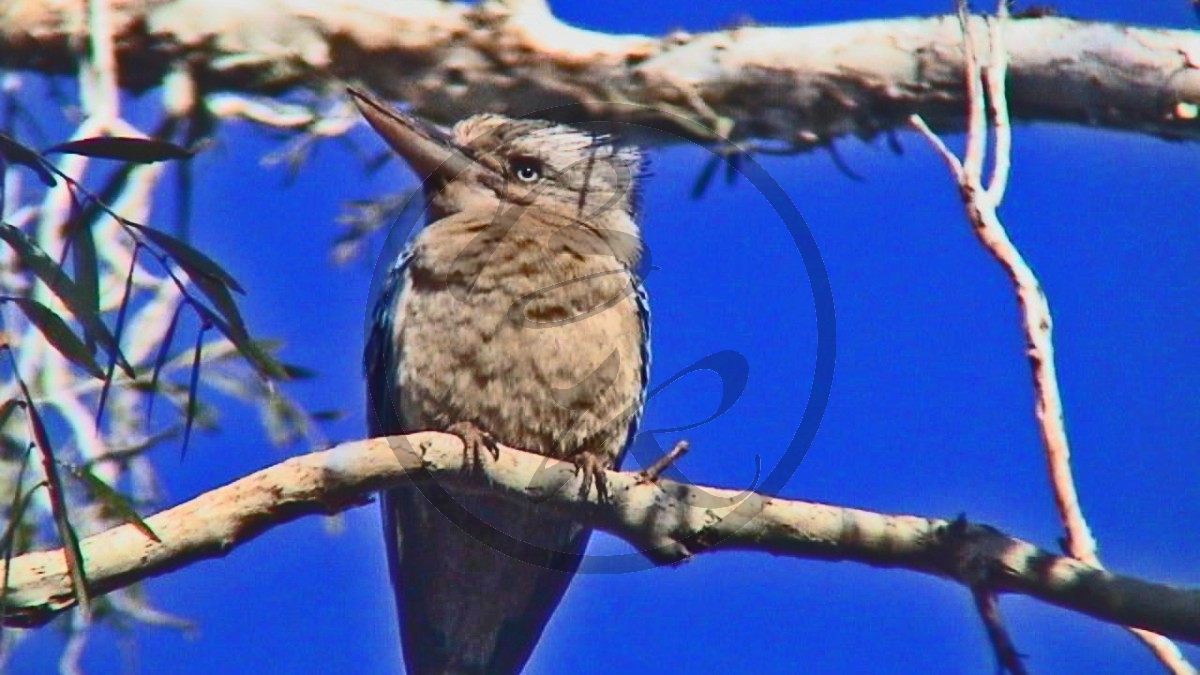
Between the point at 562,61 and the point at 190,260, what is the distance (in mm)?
873

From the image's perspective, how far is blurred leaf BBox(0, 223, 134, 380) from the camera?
1.61 metres

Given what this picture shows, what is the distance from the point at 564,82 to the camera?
2.42 m

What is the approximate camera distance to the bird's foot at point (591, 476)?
182 cm

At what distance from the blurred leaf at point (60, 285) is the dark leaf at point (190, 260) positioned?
0.32ft

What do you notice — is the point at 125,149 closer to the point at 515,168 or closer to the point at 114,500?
the point at 114,500

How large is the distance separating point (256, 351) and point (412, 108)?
0.82 meters

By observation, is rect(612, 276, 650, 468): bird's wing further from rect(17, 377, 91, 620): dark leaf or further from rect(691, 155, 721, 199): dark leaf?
rect(17, 377, 91, 620): dark leaf

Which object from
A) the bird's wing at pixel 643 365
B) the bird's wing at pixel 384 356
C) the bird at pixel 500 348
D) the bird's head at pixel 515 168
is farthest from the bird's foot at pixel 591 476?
the bird's head at pixel 515 168

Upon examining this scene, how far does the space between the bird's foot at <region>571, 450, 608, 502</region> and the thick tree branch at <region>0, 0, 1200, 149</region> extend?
0.68 metres

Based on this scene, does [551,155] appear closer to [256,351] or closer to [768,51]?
[768,51]

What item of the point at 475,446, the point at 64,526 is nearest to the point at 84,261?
the point at 64,526

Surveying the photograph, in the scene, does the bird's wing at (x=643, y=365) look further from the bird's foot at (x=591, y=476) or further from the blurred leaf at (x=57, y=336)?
the blurred leaf at (x=57, y=336)

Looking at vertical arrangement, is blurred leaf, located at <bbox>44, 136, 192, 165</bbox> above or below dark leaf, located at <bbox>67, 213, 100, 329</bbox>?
above

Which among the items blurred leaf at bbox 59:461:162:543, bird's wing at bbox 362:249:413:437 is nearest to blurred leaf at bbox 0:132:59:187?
blurred leaf at bbox 59:461:162:543
